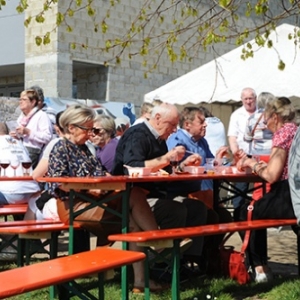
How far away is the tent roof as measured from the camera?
1116 cm

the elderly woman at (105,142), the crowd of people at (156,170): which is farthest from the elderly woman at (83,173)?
the elderly woman at (105,142)

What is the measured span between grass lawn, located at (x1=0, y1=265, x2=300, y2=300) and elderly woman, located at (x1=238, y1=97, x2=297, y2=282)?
23 centimetres

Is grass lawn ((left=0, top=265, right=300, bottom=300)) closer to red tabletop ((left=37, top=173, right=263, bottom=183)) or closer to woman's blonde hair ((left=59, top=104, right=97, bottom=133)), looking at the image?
red tabletop ((left=37, top=173, right=263, bottom=183))

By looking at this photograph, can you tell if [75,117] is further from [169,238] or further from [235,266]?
[235,266]

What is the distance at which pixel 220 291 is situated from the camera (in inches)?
245

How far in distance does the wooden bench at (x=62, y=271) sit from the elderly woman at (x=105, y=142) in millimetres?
3115

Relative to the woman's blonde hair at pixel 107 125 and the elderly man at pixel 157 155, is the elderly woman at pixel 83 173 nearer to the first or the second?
the elderly man at pixel 157 155

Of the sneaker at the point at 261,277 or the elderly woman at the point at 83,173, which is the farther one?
the sneaker at the point at 261,277

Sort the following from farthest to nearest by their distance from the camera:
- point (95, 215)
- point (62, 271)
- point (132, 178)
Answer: point (95, 215) < point (132, 178) < point (62, 271)

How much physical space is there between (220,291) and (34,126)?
3.63m

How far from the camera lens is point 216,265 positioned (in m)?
7.00

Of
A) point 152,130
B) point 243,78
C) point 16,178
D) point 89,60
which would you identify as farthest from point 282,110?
point 89,60

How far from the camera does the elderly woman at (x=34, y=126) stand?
29.5 ft

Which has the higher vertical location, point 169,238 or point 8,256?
point 169,238
